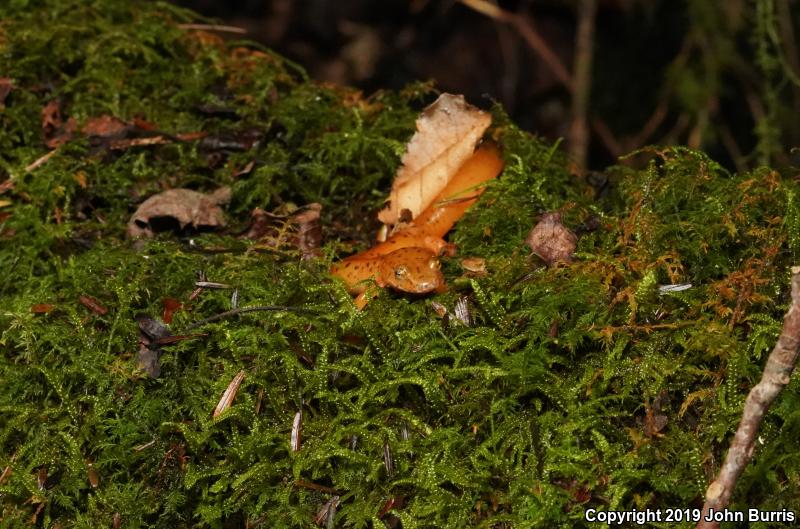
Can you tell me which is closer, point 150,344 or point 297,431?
point 297,431

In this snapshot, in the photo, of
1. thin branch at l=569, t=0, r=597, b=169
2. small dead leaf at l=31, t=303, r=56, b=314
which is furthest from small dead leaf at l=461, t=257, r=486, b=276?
thin branch at l=569, t=0, r=597, b=169

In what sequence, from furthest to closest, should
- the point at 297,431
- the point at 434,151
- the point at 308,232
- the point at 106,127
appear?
1. the point at 106,127
2. the point at 434,151
3. the point at 308,232
4. the point at 297,431

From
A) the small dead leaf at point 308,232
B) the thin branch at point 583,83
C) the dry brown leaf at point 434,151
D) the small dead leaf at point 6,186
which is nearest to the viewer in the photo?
the small dead leaf at point 308,232

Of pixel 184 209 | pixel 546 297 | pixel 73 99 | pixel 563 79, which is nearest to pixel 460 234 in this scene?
pixel 546 297

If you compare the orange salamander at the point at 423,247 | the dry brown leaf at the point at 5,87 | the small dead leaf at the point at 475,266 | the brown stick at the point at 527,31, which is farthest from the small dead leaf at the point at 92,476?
the brown stick at the point at 527,31

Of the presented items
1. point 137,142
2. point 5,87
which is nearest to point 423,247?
point 137,142

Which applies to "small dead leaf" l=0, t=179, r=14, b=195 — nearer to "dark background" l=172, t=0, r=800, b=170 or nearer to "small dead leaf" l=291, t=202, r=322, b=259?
"small dead leaf" l=291, t=202, r=322, b=259

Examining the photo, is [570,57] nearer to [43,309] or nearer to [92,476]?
[43,309]

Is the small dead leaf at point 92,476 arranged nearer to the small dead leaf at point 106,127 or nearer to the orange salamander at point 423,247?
the orange salamander at point 423,247
